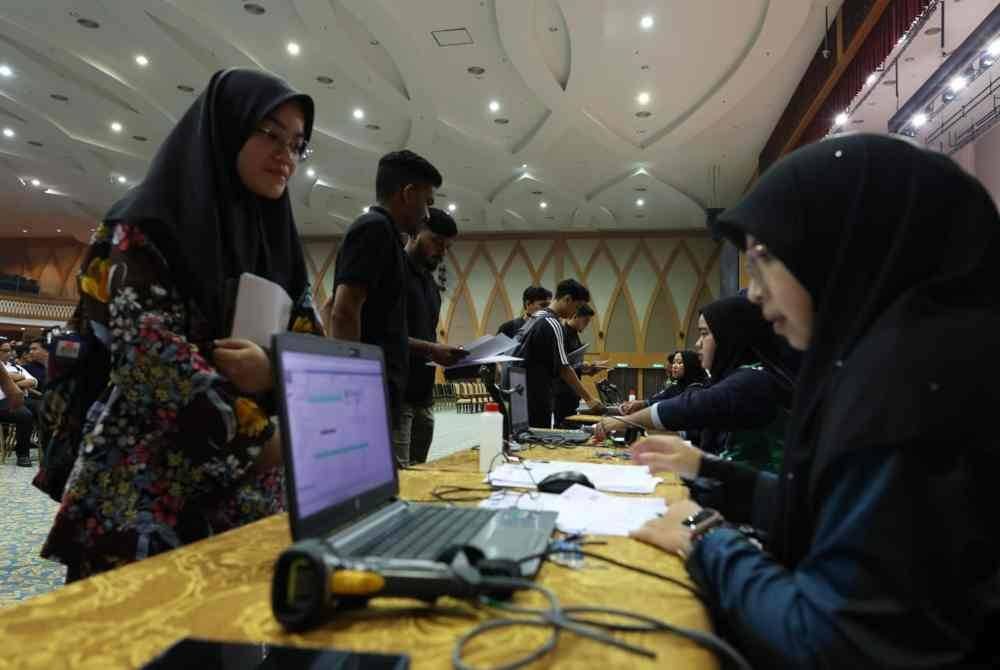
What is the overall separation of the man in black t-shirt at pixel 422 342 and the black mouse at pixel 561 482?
0.83 metres

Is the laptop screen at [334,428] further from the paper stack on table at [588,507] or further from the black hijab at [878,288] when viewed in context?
the black hijab at [878,288]

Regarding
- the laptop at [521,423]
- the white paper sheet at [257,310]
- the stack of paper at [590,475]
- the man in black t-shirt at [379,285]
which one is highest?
the man in black t-shirt at [379,285]

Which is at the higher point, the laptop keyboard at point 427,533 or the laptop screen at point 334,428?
the laptop screen at point 334,428

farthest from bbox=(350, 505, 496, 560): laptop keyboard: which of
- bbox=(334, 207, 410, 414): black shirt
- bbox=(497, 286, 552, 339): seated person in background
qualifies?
bbox=(497, 286, 552, 339): seated person in background

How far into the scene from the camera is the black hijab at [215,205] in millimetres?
1109

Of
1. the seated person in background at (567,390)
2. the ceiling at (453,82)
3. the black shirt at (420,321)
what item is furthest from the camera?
the ceiling at (453,82)

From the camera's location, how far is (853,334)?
2.35 ft

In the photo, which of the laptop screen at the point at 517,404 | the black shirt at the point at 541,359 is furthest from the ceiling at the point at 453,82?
the laptop screen at the point at 517,404

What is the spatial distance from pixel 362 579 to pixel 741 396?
5.38 ft

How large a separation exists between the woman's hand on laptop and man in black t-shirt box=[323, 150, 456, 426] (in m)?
0.80

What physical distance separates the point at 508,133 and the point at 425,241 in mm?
6475

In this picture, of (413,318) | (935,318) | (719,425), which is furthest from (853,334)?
(413,318)

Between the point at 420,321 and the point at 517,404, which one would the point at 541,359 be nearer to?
the point at 517,404

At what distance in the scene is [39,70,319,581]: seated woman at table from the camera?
1.01 meters
